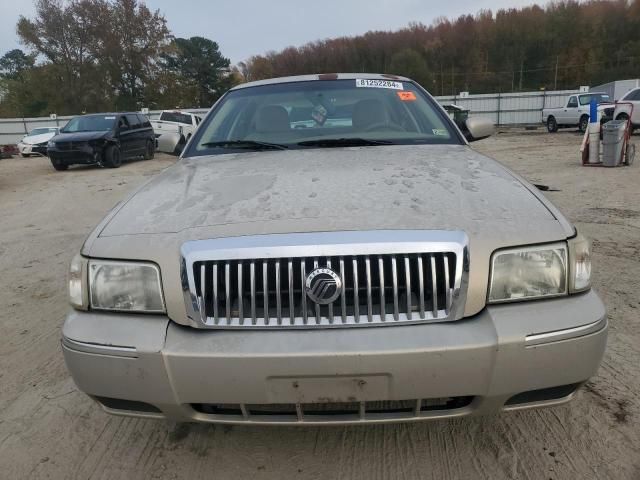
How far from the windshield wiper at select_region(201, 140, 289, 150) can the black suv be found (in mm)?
11587

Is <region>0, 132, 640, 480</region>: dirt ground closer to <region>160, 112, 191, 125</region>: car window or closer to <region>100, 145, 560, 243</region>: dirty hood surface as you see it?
<region>100, 145, 560, 243</region>: dirty hood surface

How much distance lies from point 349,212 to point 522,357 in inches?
29.5

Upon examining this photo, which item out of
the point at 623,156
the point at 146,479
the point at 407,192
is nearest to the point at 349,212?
the point at 407,192

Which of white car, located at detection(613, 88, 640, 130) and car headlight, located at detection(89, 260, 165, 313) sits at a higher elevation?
car headlight, located at detection(89, 260, 165, 313)

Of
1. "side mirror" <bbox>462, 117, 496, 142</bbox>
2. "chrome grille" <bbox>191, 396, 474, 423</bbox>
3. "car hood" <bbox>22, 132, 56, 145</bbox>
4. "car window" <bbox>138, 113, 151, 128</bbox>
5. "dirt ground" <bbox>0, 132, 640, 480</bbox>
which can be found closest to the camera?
"chrome grille" <bbox>191, 396, 474, 423</bbox>

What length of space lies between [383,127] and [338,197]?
1237 mm

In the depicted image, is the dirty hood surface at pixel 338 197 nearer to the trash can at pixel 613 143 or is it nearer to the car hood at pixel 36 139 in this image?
the trash can at pixel 613 143

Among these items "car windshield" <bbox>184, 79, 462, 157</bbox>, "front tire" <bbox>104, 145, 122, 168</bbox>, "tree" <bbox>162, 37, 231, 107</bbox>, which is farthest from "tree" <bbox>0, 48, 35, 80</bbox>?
"car windshield" <bbox>184, 79, 462, 157</bbox>

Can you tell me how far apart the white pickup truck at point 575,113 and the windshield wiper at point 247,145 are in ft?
68.1

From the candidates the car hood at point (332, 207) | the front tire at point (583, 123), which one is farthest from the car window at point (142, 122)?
the front tire at point (583, 123)

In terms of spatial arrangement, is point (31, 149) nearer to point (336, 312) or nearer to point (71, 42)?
point (336, 312)

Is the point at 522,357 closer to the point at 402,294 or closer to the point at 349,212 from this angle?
the point at 402,294

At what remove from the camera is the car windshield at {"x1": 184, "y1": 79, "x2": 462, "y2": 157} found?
112 inches

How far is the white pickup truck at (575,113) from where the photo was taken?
20.5 m
